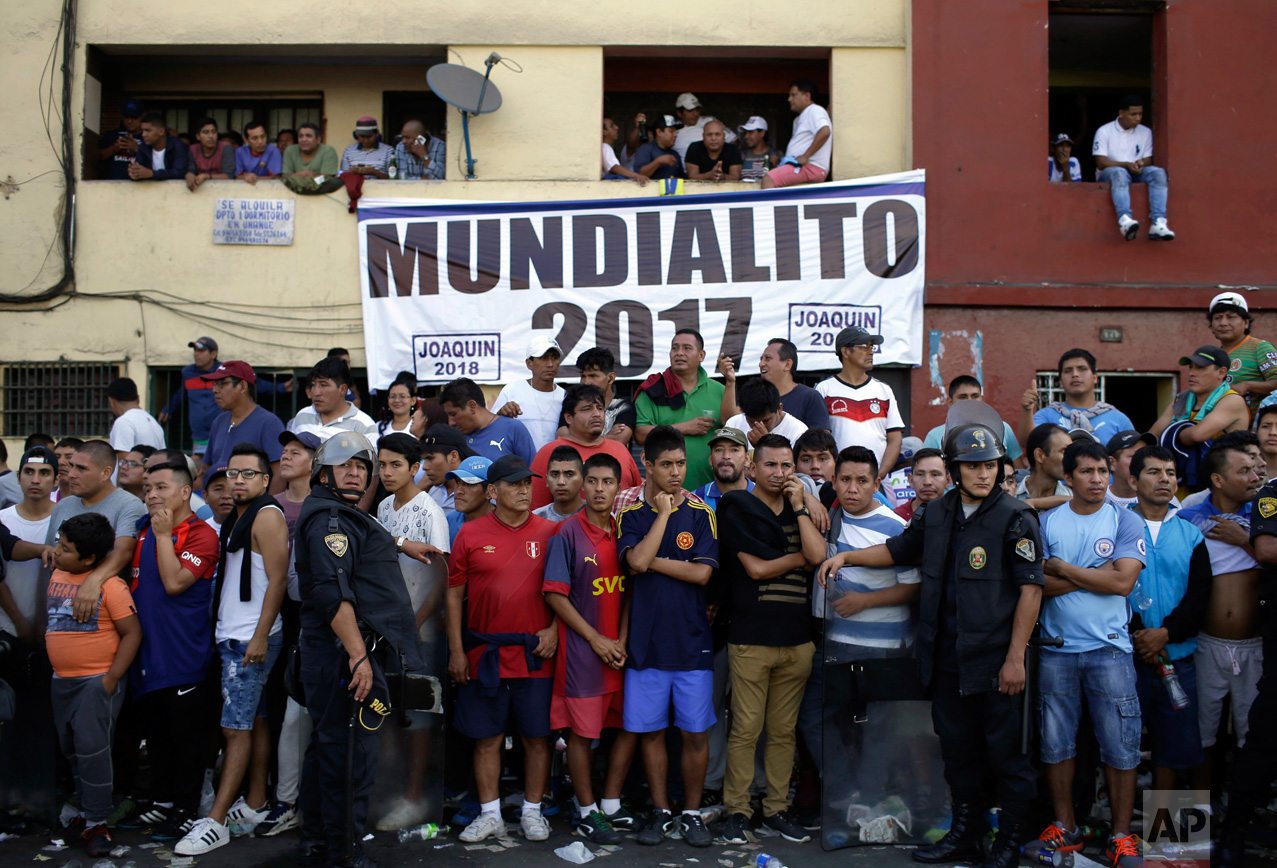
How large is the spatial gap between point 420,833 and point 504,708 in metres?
0.77

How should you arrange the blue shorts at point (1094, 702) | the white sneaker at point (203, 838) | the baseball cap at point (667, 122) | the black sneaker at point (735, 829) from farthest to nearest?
the baseball cap at point (667, 122)
the black sneaker at point (735, 829)
the white sneaker at point (203, 838)
the blue shorts at point (1094, 702)

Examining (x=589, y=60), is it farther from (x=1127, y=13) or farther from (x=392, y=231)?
(x=1127, y=13)

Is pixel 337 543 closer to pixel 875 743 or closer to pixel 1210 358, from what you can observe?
pixel 875 743

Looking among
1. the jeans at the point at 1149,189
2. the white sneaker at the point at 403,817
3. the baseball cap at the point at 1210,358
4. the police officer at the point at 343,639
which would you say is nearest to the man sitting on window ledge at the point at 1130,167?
the jeans at the point at 1149,189

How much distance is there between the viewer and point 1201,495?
17.6 feet

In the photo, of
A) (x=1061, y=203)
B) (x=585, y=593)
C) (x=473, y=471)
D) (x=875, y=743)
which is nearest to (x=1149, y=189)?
(x=1061, y=203)

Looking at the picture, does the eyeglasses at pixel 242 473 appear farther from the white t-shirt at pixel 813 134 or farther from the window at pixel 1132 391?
the window at pixel 1132 391

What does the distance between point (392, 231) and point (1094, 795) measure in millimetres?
7445

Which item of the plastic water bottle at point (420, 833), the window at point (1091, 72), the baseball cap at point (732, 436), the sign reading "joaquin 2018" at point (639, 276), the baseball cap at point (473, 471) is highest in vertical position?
the window at point (1091, 72)

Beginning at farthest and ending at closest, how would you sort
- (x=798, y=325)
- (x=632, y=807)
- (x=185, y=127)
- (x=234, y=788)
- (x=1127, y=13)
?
(x=185, y=127), (x=1127, y=13), (x=798, y=325), (x=632, y=807), (x=234, y=788)

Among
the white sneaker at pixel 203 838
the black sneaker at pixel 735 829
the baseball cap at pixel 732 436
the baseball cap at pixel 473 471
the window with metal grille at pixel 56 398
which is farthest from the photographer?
the window with metal grille at pixel 56 398

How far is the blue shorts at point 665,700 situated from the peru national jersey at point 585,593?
0.15m

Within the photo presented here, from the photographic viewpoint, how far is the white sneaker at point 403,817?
16.2 ft

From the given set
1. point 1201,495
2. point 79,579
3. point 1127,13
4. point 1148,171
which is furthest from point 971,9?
point 79,579
